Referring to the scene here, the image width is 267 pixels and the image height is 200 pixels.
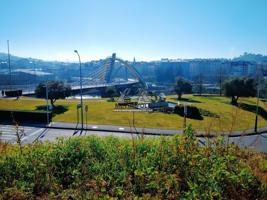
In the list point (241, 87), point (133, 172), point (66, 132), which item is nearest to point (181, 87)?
point (241, 87)

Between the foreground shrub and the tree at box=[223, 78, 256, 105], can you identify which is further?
the tree at box=[223, 78, 256, 105]

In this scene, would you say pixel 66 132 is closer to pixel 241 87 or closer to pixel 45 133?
pixel 45 133

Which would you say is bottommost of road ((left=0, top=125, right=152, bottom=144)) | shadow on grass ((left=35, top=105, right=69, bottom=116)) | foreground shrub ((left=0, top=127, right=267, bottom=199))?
road ((left=0, top=125, right=152, bottom=144))

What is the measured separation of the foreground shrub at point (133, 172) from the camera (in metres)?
5.96

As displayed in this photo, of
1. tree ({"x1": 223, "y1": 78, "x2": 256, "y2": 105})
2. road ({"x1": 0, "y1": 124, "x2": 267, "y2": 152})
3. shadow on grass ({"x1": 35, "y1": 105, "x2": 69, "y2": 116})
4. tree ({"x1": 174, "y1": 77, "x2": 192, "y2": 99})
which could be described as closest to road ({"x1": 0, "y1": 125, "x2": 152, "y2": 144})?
road ({"x1": 0, "y1": 124, "x2": 267, "y2": 152})

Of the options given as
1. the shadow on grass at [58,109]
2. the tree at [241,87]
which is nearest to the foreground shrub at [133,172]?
the shadow on grass at [58,109]

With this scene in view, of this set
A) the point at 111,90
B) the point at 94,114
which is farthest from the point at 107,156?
the point at 111,90

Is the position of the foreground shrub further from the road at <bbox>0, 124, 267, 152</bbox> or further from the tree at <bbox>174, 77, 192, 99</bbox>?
the tree at <bbox>174, 77, 192, 99</bbox>

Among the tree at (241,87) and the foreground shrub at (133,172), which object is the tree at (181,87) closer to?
the tree at (241,87)

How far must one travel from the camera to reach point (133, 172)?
23.1ft

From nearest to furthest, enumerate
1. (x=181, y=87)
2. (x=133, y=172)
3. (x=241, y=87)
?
(x=133, y=172)
(x=241, y=87)
(x=181, y=87)

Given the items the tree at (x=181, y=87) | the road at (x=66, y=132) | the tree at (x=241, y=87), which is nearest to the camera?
the road at (x=66, y=132)

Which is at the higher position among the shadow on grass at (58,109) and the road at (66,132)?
the shadow on grass at (58,109)

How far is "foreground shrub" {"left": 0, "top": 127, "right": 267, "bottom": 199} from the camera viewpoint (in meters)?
5.96
